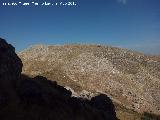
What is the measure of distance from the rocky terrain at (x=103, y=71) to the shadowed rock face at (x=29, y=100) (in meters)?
53.6

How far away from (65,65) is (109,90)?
17.3 m

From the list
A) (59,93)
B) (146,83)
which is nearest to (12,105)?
(59,93)

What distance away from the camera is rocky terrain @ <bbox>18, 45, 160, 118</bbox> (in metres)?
105

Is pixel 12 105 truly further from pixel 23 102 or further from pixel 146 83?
pixel 146 83

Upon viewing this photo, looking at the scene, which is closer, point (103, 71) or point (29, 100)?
point (29, 100)

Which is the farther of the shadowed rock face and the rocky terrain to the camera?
the rocky terrain

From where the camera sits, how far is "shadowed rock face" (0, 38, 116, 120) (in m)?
34.8

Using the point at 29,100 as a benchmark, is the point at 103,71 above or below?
below

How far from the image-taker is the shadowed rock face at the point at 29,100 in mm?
34759

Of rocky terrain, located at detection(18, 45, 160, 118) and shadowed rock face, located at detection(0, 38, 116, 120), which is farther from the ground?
shadowed rock face, located at detection(0, 38, 116, 120)

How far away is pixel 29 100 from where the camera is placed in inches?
1459

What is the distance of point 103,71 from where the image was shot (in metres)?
120

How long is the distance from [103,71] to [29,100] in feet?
274

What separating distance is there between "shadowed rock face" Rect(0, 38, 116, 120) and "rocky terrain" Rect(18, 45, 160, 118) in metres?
53.6
